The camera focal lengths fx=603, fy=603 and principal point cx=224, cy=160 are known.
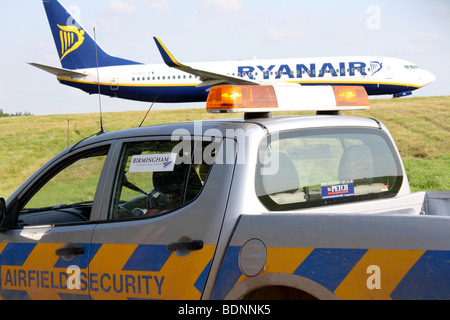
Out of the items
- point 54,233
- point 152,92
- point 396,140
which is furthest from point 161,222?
point 152,92

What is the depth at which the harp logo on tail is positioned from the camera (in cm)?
4006

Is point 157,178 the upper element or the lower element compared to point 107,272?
upper

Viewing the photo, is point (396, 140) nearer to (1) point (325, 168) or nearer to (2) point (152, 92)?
(1) point (325, 168)

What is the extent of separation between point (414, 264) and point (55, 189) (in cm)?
233

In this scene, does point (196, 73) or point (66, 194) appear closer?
point (66, 194)

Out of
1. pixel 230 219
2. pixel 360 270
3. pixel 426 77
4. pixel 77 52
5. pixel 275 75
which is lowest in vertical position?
pixel 360 270

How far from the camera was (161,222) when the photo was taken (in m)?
2.96

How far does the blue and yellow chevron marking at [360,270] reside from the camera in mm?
2107

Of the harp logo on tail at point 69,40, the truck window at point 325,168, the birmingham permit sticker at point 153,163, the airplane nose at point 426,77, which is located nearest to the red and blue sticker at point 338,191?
the truck window at point 325,168

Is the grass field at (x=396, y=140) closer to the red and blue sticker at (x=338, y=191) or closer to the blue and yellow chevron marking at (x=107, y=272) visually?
the red and blue sticker at (x=338, y=191)

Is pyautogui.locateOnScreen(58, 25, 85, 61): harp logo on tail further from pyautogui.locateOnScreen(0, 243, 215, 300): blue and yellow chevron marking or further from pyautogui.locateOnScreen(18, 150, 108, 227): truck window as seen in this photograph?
pyautogui.locateOnScreen(0, 243, 215, 300): blue and yellow chevron marking

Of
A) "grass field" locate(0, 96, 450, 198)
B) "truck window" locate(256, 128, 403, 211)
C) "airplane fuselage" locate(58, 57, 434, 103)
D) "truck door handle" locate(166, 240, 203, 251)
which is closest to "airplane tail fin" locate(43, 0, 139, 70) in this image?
"airplane fuselage" locate(58, 57, 434, 103)

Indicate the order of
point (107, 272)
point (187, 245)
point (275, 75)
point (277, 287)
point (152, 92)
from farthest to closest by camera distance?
1. point (152, 92)
2. point (275, 75)
3. point (107, 272)
4. point (187, 245)
5. point (277, 287)

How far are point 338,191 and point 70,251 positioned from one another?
1.46 m
